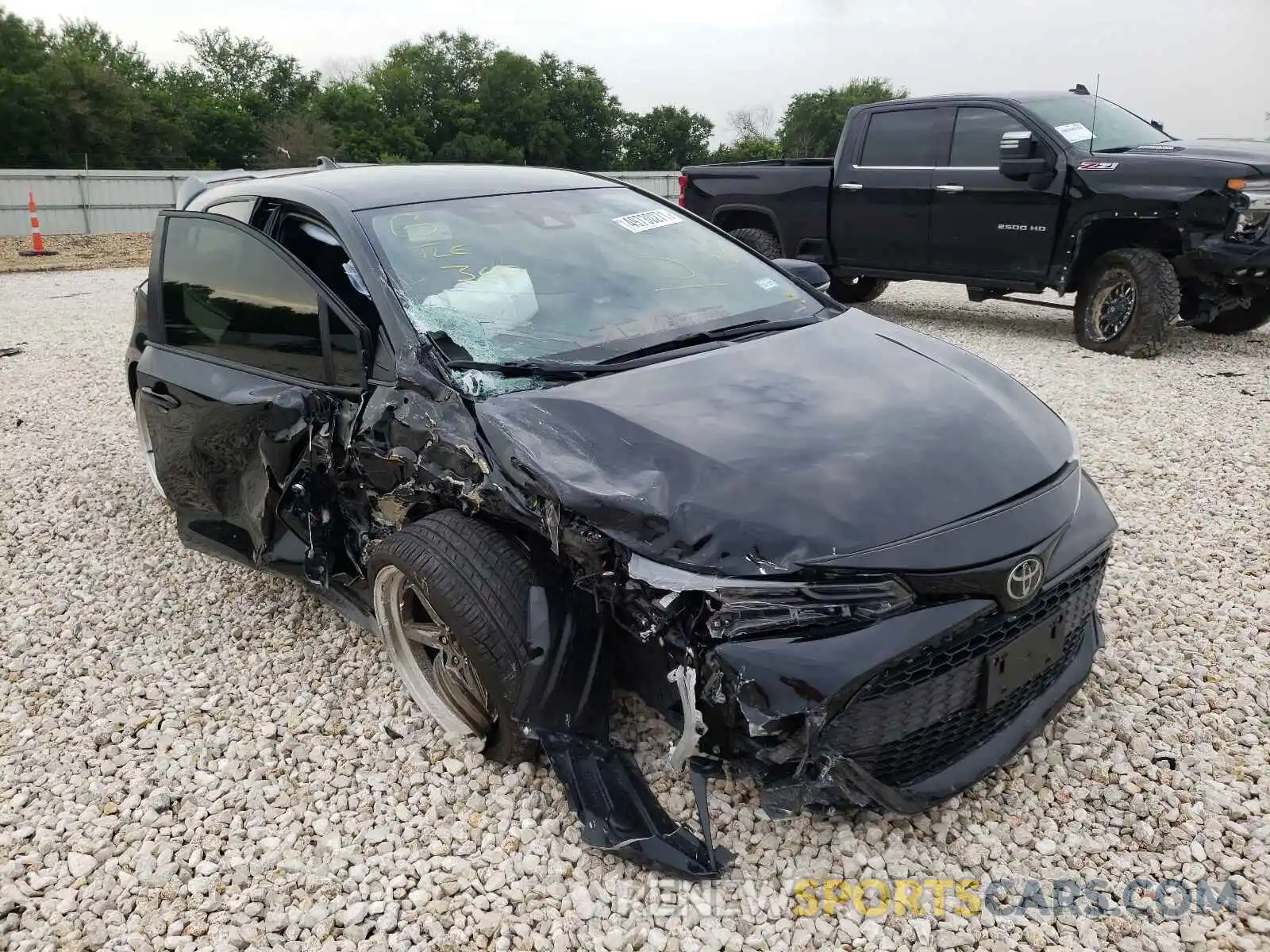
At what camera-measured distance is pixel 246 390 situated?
3.33 meters

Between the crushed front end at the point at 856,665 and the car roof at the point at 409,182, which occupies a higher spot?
the car roof at the point at 409,182

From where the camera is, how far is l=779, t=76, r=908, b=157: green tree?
199 feet

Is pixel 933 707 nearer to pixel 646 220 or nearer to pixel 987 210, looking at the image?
pixel 646 220

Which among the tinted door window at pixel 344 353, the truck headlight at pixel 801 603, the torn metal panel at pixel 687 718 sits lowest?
the torn metal panel at pixel 687 718

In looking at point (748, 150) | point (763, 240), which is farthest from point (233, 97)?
point (763, 240)

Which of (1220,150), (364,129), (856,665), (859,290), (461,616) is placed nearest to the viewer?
(856,665)

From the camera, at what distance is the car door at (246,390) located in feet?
10.0

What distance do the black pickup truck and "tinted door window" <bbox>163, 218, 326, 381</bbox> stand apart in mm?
5953

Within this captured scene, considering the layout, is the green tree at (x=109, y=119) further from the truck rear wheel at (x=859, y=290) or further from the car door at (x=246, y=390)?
the car door at (x=246, y=390)

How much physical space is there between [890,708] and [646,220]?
2259 millimetres

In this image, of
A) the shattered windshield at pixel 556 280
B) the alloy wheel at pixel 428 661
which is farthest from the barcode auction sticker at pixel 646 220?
the alloy wheel at pixel 428 661

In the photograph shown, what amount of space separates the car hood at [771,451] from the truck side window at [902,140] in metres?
6.03

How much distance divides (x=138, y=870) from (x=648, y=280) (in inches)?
91.5

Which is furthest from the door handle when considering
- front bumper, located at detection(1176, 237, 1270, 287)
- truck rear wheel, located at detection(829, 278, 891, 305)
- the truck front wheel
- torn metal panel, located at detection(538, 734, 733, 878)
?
truck rear wheel, located at detection(829, 278, 891, 305)
